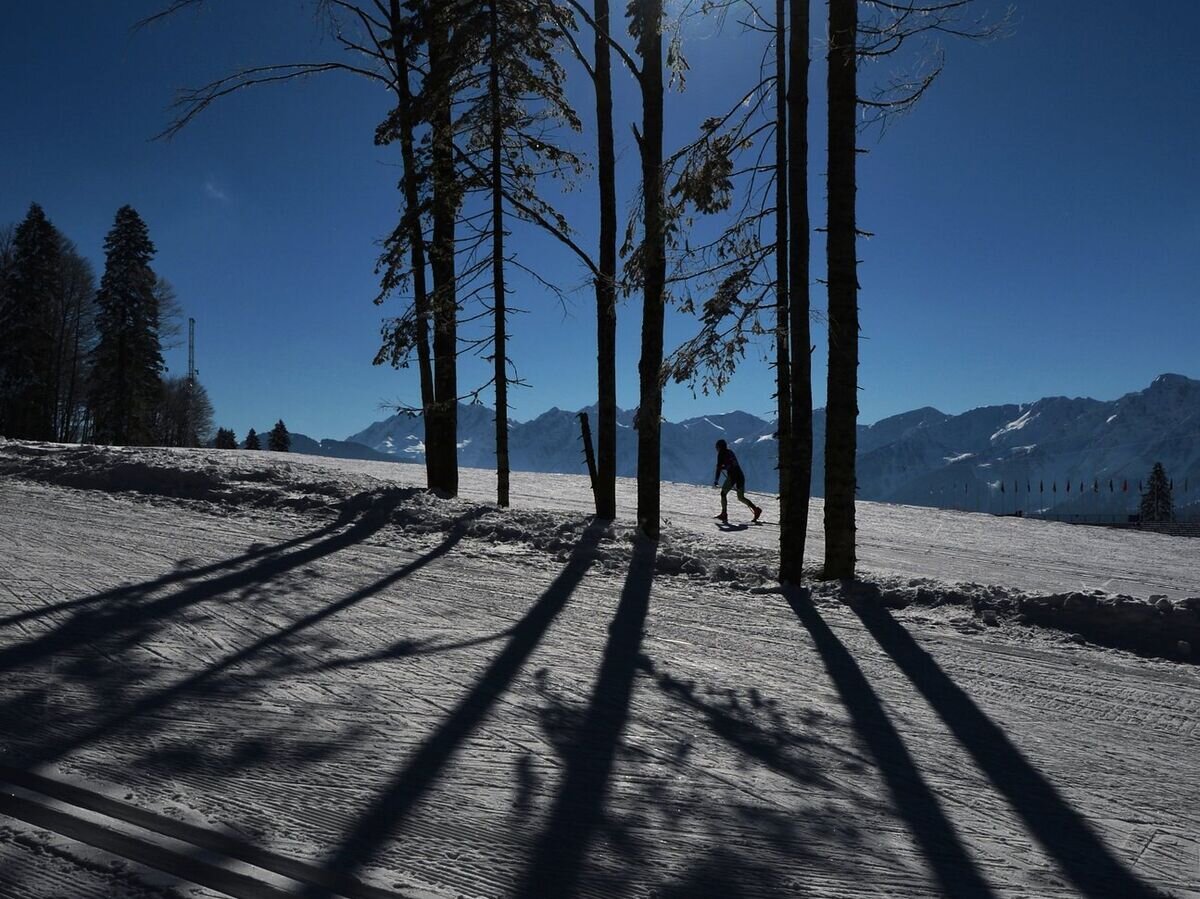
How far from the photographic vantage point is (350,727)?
3580 millimetres

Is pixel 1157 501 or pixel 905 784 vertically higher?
pixel 905 784

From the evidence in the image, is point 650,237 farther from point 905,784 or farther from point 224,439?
point 224,439

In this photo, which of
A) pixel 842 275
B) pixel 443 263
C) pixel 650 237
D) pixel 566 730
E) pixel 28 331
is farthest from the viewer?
pixel 28 331

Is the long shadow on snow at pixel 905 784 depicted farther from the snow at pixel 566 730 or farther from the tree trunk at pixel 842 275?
the tree trunk at pixel 842 275

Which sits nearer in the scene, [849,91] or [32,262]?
[849,91]

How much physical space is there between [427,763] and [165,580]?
13.2 ft

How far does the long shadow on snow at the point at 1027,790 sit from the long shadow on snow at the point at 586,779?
1.75 metres

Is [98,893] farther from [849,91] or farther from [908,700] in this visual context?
[849,91]

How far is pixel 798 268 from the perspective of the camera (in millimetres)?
8141

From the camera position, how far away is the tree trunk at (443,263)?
13203mm

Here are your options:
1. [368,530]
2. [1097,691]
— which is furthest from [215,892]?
[368,530]

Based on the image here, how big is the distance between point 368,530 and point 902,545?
9.98 m

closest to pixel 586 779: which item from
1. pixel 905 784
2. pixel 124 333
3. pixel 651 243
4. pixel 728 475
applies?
pixel 905 784

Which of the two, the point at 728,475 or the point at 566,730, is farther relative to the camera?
the point at 728,475
